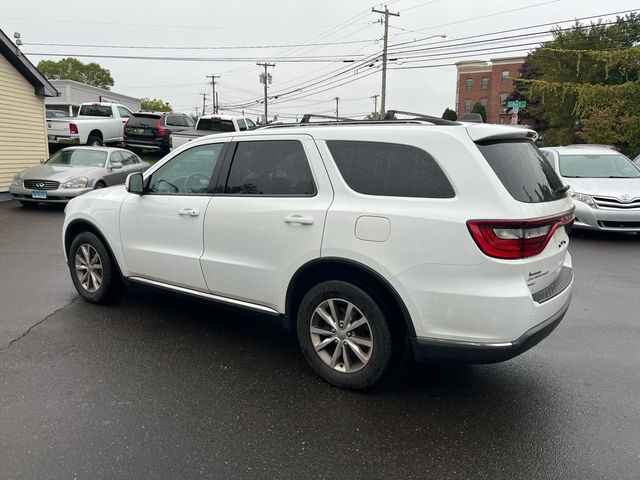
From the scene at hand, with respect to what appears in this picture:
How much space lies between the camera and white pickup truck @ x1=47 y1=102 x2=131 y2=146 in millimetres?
18188

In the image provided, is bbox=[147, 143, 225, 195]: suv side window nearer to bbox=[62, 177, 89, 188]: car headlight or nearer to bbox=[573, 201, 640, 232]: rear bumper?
bbox=[573, 201, 640, 232]: rear bumper

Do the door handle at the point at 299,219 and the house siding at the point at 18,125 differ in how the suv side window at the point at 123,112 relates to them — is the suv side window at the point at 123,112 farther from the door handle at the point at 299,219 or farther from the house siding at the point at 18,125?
the door handle at the point at 299,219

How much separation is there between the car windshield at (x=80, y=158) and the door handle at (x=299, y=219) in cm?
1047

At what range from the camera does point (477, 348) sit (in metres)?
2.93

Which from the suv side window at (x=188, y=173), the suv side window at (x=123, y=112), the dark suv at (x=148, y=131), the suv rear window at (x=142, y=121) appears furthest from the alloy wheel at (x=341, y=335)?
the suv side window at (x=123, y=112)

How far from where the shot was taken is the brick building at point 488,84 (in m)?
76.9

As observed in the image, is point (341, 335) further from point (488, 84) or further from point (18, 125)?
point (488, 84)

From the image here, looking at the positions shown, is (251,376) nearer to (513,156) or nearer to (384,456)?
(384,456)

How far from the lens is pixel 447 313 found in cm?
296

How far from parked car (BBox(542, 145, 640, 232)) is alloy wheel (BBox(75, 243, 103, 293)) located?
7951mm

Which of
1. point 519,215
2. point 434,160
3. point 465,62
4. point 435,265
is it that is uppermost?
point 465,62

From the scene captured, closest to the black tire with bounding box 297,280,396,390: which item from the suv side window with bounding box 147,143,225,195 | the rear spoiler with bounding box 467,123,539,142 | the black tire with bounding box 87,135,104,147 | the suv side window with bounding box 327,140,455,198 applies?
the suv side window with bounding box 327,140,455,198

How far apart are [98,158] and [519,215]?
1208 cm

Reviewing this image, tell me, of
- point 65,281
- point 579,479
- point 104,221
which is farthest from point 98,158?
point 579,479
